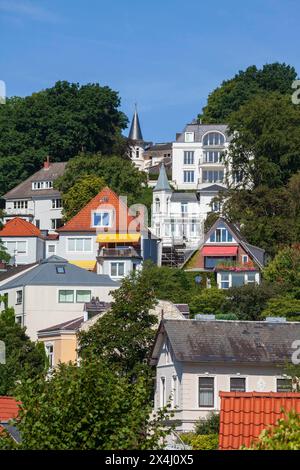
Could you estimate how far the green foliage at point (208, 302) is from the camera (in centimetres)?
7938

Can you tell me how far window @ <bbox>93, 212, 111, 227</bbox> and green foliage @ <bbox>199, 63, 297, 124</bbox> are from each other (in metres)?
40.3

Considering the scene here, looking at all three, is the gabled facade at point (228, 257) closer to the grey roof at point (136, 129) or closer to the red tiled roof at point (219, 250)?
the red tiled roof at point (219, 250)

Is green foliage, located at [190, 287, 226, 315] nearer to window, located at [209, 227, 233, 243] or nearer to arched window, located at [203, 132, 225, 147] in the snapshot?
window, located at [209, 227, 233, 243]

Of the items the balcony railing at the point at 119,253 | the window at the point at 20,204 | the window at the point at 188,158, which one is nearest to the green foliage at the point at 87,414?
the balcony railing at the point at 119,253

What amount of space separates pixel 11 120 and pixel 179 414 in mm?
78942

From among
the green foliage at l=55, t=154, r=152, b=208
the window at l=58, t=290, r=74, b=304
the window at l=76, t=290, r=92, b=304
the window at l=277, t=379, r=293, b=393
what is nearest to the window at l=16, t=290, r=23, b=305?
the window at l=58, t=290, r=74, b=304

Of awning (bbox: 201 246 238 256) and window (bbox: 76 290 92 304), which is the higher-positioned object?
awning (bbox: 201 246 238 256)

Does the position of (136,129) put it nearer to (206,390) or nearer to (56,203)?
(56,203)

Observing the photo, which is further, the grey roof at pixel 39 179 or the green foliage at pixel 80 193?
the grey roof at pixel 39 179

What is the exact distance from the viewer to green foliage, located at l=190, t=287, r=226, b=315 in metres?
79.4

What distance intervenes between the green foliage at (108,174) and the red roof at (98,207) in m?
6.01
